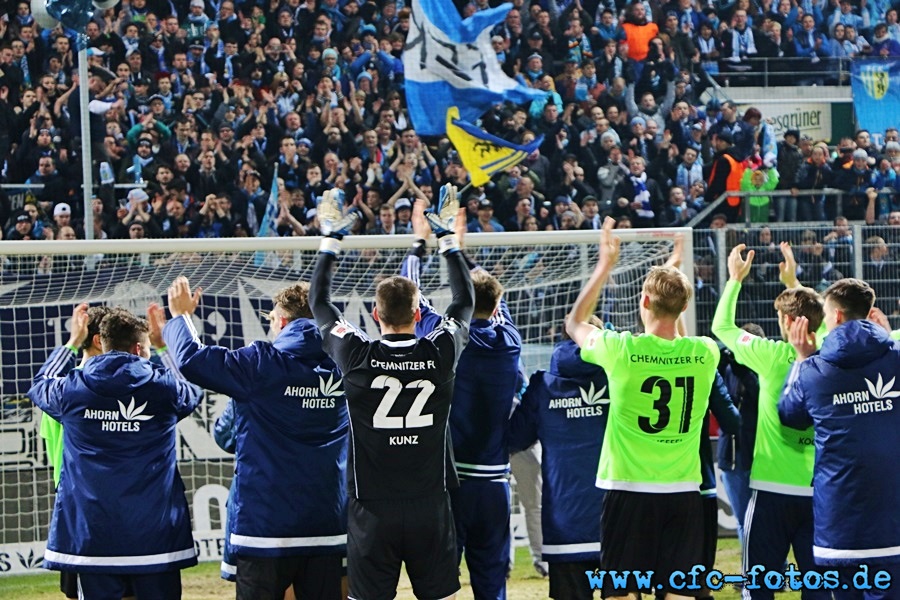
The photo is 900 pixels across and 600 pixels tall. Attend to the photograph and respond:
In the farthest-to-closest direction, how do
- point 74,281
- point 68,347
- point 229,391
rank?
point 74,281 → point 68,347 → point 229,391

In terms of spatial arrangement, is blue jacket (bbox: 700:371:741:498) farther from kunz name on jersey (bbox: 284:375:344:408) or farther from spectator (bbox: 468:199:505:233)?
spectator (bbox: 468:199:505:233)

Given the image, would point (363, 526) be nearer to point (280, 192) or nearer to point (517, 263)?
point (517, 263)

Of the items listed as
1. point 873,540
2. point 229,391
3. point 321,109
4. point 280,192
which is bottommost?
point 873,540

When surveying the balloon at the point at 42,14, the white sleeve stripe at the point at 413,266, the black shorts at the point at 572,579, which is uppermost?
the balloon at the point at 42,14

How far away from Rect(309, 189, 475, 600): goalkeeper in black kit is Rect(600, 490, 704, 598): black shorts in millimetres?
789

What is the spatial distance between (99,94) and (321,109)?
2633mm

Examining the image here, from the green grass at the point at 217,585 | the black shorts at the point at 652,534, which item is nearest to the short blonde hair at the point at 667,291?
the black shorts at the point at 652,534

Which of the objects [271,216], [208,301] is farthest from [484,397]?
[271,216]

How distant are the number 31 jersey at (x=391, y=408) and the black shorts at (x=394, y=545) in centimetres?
5

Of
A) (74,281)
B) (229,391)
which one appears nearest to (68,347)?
(229,391)

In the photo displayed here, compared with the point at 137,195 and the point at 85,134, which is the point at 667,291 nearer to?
the point at 85,134

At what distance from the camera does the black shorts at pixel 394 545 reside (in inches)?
175

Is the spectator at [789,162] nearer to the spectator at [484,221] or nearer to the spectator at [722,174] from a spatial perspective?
the spectator at [722,174]

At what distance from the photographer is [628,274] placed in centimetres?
804
